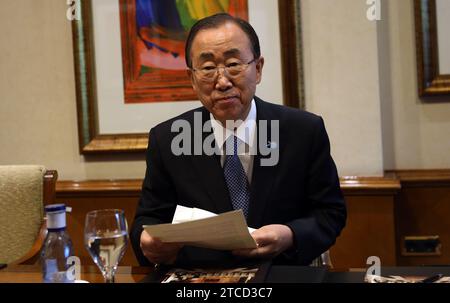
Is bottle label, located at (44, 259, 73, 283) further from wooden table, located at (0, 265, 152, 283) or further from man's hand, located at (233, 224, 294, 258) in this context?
man's hand, located at (233, 224, 294, 258)

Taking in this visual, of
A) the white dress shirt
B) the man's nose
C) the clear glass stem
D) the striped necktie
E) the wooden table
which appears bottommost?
the wooden table

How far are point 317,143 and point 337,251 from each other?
1.14 meters

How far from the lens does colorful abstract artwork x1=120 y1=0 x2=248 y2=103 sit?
3.12 meters

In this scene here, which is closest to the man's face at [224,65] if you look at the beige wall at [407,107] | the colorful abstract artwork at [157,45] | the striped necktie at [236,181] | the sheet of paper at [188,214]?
the striped necktie at [236,181]

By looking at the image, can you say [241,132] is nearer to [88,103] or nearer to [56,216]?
[56,216]

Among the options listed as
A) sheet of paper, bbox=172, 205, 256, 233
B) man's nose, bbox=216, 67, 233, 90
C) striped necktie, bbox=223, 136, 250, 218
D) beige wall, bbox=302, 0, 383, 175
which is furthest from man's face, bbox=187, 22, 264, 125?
beige wall, bbox=302, 0, 383, 175

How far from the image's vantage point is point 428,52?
116 inches

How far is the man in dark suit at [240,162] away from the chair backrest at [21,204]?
56cm

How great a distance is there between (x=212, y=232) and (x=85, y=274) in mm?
407

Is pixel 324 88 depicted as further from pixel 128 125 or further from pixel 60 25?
pixel 60 25

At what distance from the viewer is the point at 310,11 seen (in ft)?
9.66

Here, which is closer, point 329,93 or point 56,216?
point 56,216

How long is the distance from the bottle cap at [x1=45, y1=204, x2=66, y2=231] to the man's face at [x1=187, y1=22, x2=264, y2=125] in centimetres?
69

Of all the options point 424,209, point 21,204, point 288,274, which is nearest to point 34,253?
point 21,204
